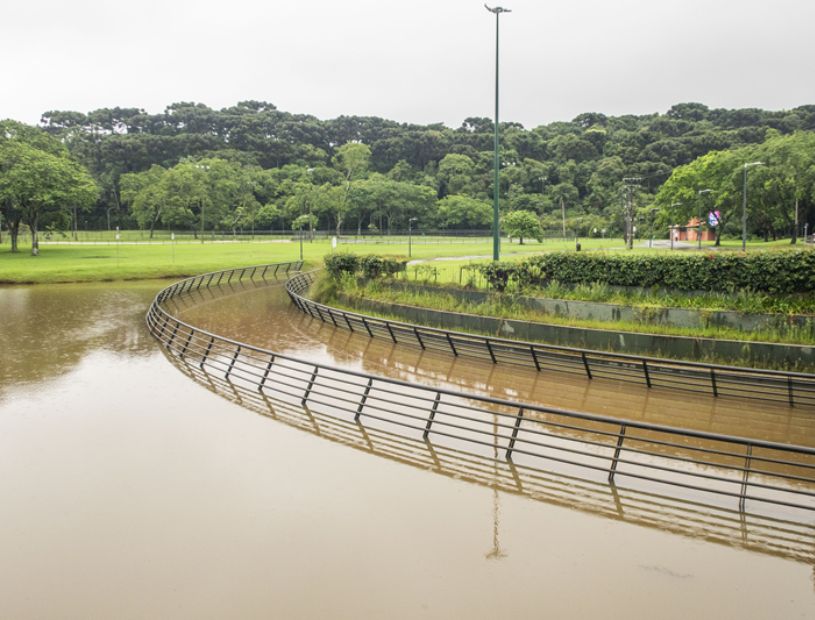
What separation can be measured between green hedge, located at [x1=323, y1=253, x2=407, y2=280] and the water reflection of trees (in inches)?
313

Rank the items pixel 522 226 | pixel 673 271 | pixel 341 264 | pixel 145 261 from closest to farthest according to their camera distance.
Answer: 1. pixel 673 271
2. pixel 341 264
3. pixel 145 261
4. pixel 522 226

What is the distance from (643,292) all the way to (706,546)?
41.0 feet

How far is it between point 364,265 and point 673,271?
1253 centimetres

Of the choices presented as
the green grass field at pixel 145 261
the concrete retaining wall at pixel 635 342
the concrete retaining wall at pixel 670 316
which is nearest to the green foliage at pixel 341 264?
the green grass field at pixel 145 261

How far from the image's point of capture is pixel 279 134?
404 feet

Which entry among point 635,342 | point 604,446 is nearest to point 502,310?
point 635,342

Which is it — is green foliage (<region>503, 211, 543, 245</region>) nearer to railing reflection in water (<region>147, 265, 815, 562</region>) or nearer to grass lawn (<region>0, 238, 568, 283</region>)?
grass lawn (<region>0, 238, 568, 283</region>)

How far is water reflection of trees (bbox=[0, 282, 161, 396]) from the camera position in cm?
1728

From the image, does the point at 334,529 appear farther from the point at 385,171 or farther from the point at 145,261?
the point at 385,171

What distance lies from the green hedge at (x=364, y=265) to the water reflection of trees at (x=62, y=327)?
7948mm

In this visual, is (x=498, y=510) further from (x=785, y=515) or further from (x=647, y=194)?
(x=647, y=194)

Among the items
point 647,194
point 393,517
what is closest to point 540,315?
point 393,517

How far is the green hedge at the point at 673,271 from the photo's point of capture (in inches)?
645

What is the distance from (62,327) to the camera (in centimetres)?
2328
